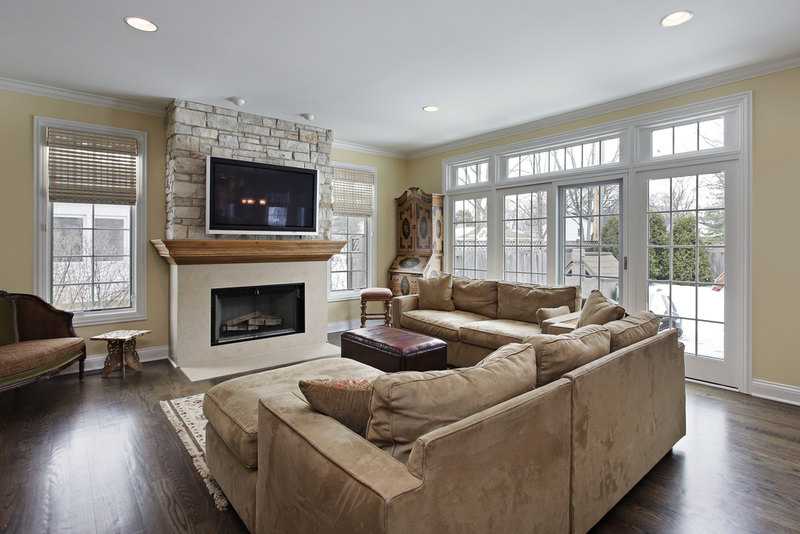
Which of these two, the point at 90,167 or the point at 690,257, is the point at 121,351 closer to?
the point at 90,167

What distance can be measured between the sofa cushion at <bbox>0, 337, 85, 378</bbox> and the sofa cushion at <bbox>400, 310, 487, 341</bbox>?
3096mm

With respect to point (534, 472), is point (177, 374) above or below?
below

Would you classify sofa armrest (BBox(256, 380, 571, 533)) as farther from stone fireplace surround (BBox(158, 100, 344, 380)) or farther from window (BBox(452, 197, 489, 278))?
window (BBox(452, 197, 489, 278))

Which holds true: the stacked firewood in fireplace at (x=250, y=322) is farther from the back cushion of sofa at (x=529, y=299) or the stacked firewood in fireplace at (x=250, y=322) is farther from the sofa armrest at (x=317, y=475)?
the sofa armrest at (x=317, y=475)

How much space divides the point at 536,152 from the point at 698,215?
1.89m

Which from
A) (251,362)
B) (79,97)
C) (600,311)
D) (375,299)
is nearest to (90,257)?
(79,97)

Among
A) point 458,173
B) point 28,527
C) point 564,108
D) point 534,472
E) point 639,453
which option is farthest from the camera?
point 458,173

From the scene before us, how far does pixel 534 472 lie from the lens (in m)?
1.44

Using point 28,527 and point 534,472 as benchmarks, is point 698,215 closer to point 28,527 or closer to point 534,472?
point 534,472

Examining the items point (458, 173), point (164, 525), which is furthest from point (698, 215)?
point (164, 525)

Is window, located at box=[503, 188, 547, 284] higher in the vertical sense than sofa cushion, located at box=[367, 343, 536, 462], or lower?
higher

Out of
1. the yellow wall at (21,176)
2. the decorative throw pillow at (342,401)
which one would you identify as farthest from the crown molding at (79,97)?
the decorative throw pillow at (342,401)

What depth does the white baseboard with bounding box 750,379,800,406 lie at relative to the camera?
10.7ft

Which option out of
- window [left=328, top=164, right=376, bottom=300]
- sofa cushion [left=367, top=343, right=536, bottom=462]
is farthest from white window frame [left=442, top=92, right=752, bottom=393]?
sofa cushion [left=367, top=343, right=536, bottom=462]
